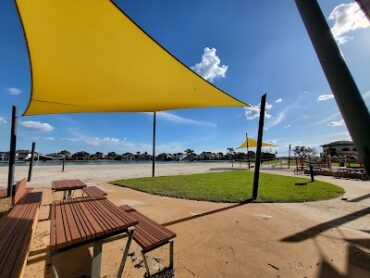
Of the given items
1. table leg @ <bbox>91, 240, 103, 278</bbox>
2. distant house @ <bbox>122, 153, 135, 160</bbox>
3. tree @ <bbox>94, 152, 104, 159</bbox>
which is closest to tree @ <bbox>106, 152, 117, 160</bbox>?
tree @ <bbox>94, 152, 104, 159</bbox>

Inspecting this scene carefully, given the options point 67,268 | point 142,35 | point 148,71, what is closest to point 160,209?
point 67,268

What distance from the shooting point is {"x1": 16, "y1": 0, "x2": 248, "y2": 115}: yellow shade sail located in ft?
9.89

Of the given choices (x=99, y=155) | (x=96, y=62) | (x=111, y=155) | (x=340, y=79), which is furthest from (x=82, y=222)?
(x=111, y=155)

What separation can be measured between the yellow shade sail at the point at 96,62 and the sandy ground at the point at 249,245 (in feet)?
10.2

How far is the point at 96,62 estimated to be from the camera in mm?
4082

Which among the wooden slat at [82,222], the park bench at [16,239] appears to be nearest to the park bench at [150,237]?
the wooden slat at [82,222]

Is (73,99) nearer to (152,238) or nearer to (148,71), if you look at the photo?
(148,71)

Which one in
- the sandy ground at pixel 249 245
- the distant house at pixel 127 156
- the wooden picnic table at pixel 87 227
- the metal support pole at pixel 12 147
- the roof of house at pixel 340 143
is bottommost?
the sandy ground at pixel 249 245

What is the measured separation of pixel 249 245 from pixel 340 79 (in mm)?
2944

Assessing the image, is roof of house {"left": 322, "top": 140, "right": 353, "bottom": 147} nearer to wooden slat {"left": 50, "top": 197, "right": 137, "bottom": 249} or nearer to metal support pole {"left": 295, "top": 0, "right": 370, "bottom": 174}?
metal support pole {"left": 295, "top": 0, "right": 370, "bottom": 174}

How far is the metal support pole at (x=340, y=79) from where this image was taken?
4.98ft

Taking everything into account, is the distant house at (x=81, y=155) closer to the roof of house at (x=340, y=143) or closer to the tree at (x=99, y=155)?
the tree at (x=99, y=155)

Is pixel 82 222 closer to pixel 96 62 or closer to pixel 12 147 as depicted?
pixel 96 62

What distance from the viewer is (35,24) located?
3105mm
